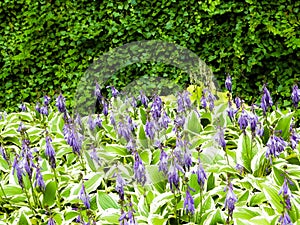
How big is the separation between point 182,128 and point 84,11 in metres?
4.12

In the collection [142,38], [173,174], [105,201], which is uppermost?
[142,38]

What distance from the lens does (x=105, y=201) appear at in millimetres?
3238

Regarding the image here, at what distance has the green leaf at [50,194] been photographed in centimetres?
345

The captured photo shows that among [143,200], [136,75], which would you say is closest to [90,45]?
[136,75]

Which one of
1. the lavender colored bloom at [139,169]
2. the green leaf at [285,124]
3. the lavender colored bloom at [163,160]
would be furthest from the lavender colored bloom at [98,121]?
the green leaf at [285,124]

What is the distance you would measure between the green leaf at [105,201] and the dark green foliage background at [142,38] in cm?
362

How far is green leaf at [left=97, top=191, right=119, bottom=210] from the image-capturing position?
127 inches

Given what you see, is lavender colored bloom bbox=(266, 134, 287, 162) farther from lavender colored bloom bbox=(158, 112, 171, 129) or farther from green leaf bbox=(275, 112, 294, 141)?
lavender colored bloom bbox=(158, 112, 171, 129)

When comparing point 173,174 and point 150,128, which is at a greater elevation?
point 150,128

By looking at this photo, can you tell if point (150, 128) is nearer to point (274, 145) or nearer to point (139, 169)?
point (139, 169)

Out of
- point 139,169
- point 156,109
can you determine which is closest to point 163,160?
point 139,169

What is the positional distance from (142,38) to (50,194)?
4.12 m

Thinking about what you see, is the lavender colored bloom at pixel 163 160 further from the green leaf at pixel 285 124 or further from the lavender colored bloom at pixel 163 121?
the green leaf at pixel 285 124

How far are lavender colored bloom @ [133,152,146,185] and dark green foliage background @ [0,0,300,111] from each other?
3.60m
